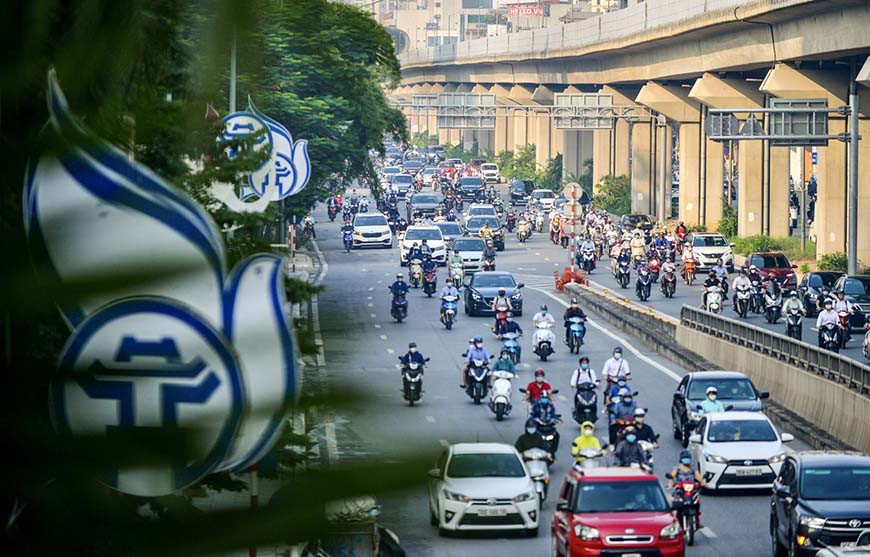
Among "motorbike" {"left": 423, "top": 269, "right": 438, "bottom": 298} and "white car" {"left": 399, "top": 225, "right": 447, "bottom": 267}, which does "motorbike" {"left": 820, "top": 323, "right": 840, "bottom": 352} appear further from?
"white car" {"left": 399, "top": 225, "right": 447, "bottom": 267}

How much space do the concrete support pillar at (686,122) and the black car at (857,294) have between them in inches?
1545

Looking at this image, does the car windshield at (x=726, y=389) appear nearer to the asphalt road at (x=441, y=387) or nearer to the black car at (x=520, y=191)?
the asphalt road at (x=441, y=387)

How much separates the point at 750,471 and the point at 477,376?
960 centimetres

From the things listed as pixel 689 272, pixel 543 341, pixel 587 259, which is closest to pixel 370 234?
pixel 587 259

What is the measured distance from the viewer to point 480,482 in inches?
849

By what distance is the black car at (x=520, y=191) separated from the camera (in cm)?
10788

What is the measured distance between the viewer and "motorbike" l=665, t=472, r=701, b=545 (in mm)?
20938

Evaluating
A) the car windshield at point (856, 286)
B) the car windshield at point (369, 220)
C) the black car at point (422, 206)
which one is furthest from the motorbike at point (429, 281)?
the black car at point (422, 206)

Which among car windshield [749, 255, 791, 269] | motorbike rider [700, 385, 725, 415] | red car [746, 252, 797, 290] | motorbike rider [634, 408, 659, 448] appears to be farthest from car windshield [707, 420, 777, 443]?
car windshield [749, 255, 791, 269]

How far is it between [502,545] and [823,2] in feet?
108

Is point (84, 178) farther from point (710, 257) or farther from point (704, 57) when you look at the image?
point (704, 57)

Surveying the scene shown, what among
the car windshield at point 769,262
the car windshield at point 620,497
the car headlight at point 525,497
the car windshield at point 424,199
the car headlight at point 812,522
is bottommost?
the car headlight at point 525,497

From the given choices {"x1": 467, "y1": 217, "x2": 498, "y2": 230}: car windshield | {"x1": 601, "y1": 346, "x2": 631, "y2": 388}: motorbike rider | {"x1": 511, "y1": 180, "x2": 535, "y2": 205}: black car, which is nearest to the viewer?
{"x1": 601, "y1": 346, "x2": 631, "y2": 388}: motorbike rider

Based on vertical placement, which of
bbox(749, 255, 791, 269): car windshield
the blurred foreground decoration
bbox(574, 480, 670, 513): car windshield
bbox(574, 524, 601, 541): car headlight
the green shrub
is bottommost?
bbox(574, 524, 601, 541): car headlight
